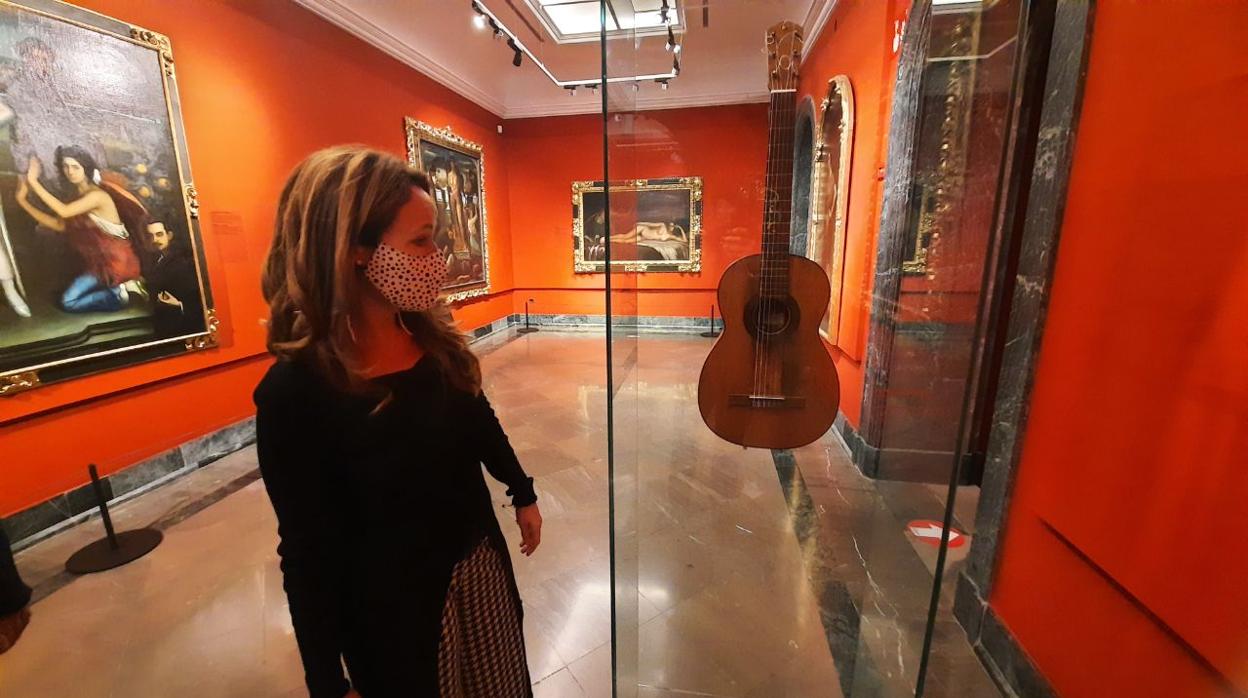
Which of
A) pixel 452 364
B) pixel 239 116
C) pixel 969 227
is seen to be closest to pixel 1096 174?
pixel 969 227

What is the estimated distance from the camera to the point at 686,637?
73.5 inches

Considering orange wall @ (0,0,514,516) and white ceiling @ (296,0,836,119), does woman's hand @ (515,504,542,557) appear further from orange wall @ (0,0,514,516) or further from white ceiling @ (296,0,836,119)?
orange wall @ (0,0,514,516)

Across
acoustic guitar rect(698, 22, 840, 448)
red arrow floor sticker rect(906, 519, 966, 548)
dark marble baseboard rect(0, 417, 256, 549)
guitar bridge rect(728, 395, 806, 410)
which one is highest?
acoustic guitar rect(698, 22, 840, 448)

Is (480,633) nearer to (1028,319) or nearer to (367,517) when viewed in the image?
(367,517)

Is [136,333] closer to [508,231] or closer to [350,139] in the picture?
[350,139]

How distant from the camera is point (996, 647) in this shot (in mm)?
1611

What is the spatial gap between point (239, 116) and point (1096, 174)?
4818 mm

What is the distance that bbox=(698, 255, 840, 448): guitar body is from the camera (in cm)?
163

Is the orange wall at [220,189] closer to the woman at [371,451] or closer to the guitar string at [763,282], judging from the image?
the woman at [371,451]

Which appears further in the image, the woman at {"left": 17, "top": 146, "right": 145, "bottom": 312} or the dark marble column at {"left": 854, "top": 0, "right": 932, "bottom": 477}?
the woman at {"left": 17, "top": 146, "right": 145, "bottom": 312}

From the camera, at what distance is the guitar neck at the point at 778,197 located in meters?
1.56

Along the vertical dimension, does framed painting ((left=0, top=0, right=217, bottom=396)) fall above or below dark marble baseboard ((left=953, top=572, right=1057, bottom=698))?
above

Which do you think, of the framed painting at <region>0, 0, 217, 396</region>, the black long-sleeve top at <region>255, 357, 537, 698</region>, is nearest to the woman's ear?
the black long-sleeve top at <region>255, 357, 537, 698</region>

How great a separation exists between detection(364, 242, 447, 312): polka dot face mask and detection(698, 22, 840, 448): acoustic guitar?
1.05 m
